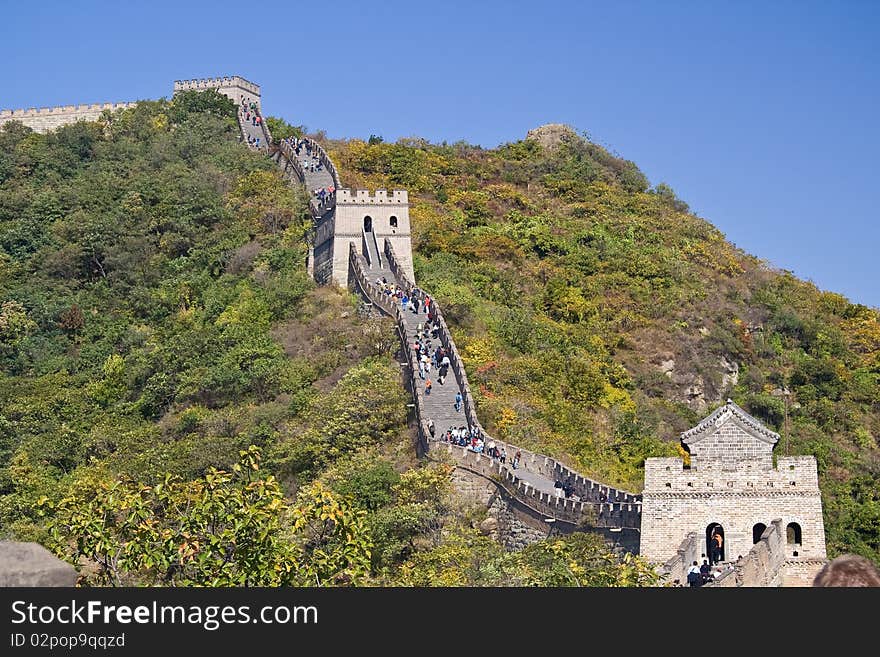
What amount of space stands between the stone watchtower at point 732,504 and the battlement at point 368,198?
111 feet

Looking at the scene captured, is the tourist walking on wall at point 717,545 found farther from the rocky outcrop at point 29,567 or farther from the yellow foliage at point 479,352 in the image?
the yellow foliage at point 479,352

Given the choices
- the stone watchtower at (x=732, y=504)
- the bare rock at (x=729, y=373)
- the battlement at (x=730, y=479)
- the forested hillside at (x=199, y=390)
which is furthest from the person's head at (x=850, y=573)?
the bare rock at (x=729, y=373)

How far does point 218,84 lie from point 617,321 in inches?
1403

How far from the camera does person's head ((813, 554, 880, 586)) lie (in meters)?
15.7

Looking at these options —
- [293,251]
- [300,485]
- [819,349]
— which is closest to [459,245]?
[293,251]

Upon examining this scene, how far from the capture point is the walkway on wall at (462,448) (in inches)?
1635

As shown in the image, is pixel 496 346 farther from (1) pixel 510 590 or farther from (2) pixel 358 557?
(1) pixel 510 590

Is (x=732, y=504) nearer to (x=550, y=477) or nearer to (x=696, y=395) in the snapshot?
(x=550, y=477)

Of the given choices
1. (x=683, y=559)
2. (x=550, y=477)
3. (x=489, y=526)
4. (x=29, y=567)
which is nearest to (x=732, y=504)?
(x=683, y=559)

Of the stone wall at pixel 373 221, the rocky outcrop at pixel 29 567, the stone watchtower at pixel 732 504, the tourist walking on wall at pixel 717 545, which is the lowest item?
the rocky outcrop at pixel 29 567

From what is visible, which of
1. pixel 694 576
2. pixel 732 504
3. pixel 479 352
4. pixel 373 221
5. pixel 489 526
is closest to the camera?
pixel 694 576

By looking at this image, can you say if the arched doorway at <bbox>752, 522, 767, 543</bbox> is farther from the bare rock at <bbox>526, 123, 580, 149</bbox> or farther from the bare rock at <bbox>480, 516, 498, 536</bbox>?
the bare rock at <bbox>526, 123, 580, 149</bbox>

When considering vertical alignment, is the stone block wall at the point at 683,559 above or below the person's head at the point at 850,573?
above

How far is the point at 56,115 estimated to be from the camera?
102m
